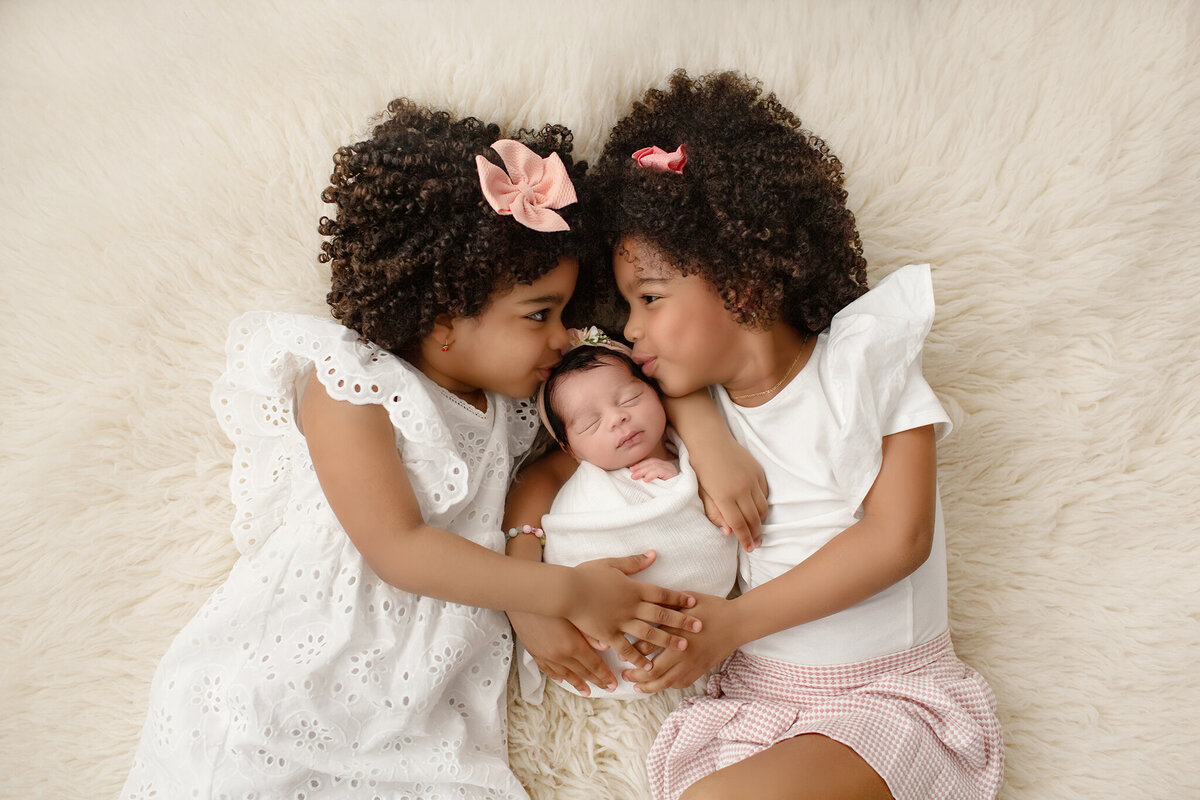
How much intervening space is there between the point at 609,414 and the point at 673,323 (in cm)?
19

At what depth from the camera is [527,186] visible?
1.47 m

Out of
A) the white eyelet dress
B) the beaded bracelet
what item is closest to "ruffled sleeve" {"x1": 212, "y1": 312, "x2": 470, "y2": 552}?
the white eyelet dress

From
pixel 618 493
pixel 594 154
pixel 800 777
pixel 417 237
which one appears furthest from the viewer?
pixel 594 154

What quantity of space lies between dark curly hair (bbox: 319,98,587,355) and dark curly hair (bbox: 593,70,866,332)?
18 cm

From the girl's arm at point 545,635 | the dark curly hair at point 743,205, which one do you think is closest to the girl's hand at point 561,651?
the girl's arm at point 545,635

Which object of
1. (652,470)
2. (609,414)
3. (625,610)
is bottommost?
(625,610)

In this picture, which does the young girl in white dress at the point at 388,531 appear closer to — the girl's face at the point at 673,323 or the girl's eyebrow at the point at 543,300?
the girl's eyebrow at the point at 543,300

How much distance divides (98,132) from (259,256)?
369mm

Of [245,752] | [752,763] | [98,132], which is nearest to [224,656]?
[245,752]

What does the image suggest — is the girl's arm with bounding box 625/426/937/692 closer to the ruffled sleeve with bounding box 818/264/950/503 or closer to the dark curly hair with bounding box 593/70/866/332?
the ruffled sleeve with bounding box 818/264/950/503

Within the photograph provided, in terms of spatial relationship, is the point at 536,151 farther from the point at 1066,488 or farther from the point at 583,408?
the point at 1066,488

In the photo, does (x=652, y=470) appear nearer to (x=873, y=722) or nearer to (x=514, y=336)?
(x=514, y=336)

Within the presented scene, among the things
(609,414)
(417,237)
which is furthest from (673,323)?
(417,237)

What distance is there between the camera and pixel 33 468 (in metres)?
1.56
